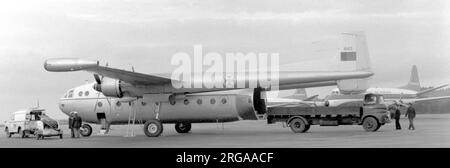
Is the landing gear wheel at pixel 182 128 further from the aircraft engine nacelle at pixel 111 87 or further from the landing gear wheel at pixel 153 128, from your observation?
the aircraft engine nacelle at pixel 111 87

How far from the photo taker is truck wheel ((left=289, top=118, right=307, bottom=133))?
92.5 ft

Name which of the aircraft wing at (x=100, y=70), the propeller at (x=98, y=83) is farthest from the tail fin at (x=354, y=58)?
the propeller at (x=98, y=83)

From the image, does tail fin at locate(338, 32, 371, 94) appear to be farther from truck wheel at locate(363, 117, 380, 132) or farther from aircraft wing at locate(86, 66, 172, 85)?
aircraft wing at locate(86, 66, 172, 85)

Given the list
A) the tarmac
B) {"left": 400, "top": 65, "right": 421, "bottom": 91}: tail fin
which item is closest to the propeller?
the tarmac

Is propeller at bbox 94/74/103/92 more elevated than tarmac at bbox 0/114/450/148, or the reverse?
propeller at bbox 94/74/103/92

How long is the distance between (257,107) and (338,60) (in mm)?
5235

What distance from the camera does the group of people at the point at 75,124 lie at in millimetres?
27763

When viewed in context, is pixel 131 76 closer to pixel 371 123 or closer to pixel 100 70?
pixel 100 70

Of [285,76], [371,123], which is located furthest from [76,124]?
[371,123]

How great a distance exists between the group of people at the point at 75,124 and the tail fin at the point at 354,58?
13821mm

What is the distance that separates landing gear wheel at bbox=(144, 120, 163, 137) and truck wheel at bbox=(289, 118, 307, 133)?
279 inches

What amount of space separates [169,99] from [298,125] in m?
7.14
